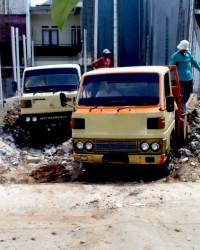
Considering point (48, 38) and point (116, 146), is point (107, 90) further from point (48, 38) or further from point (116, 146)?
point (48, 38)

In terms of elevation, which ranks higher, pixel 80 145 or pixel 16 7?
pixel 16 7

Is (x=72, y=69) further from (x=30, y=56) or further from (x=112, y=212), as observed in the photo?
(x=30, y=56)

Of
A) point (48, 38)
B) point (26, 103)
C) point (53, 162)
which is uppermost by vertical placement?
point (48, 38)

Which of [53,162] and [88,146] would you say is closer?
[88,146]

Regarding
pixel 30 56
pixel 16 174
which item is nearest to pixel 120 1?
pixel 30 56

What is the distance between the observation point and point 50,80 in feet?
32.9

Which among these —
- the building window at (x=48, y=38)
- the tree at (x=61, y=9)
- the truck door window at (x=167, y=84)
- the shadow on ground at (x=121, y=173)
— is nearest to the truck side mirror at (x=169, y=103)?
the truck door window at (x=167, y=84)

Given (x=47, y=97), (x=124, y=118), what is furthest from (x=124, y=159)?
(x=47, y=97)

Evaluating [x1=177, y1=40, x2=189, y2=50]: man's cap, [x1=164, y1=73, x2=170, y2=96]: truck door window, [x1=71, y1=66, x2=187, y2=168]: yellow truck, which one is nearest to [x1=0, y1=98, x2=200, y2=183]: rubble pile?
[x1=71, y1=66, x2=187, y2=168]: yellow truck

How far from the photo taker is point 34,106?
9688 mm

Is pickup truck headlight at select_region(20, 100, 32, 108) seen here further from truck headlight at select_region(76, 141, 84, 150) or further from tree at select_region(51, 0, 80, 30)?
tree at select_region(51, 0, 80, 30)

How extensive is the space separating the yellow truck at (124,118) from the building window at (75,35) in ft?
57.7

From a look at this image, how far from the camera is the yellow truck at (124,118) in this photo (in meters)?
6.35

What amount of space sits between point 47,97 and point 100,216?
16.2 feet
